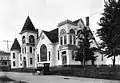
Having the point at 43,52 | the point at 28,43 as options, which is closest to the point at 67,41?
the point at 43,52

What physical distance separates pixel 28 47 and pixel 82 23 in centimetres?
1866

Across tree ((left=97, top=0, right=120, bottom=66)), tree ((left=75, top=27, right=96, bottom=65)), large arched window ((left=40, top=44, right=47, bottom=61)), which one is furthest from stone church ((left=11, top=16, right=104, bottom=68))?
tree ((left=97, top=0, right=120, bottom=66))

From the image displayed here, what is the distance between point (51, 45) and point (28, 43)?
11198mm

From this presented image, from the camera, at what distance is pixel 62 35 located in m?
37.2

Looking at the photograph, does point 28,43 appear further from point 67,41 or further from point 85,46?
point 85,46

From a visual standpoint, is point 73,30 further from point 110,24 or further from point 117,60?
point 110,24

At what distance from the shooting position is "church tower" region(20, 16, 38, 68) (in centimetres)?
5038

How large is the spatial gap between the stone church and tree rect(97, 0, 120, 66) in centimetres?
1338

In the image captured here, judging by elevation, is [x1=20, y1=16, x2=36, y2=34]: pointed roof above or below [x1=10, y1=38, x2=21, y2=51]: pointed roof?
above

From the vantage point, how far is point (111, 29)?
22078mm

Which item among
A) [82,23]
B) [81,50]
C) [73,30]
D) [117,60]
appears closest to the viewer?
[81,50]

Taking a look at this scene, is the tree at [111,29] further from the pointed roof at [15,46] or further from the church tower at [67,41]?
the pointed roof at [15,46]

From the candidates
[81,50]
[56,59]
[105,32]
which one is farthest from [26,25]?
[105,32]

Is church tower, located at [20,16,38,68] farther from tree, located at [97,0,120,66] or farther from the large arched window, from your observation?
tree, located at [97,0,120,66]
